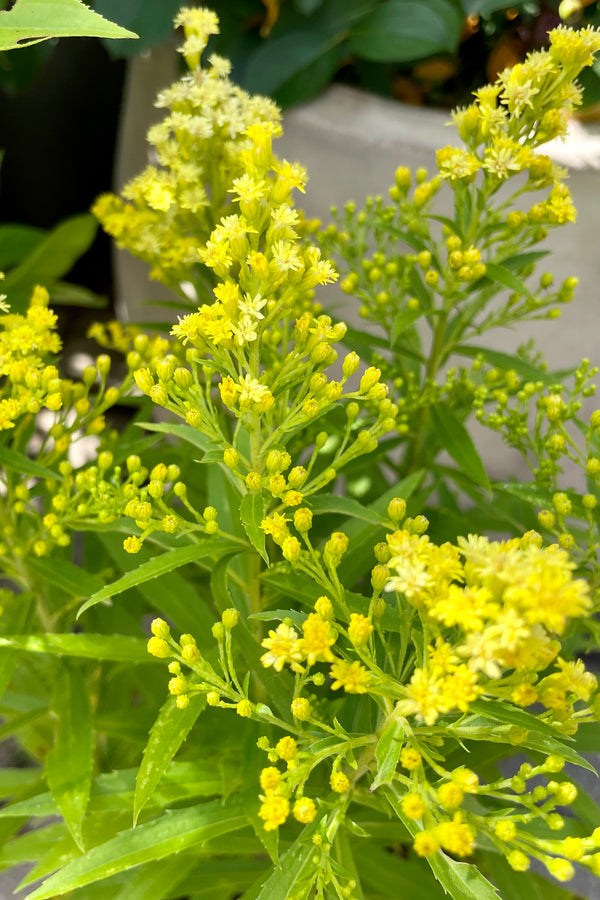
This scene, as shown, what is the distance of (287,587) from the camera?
54cm

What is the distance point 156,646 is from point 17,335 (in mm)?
281

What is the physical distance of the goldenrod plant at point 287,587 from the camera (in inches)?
16.2

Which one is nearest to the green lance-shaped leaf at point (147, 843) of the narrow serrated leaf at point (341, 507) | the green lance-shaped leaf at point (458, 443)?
the narrow serrated leaf at point (341, 507)

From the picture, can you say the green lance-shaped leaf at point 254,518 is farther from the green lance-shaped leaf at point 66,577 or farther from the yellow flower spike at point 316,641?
the green lance-shaped leaf at point 66,577

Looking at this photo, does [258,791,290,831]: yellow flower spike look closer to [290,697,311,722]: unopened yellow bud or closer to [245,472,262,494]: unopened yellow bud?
[290,697,311,722]: unopened yellow bud

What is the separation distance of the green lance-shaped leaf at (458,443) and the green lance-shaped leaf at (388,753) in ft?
0.85

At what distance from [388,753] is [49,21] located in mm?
489

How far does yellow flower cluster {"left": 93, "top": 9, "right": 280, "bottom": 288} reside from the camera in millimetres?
654

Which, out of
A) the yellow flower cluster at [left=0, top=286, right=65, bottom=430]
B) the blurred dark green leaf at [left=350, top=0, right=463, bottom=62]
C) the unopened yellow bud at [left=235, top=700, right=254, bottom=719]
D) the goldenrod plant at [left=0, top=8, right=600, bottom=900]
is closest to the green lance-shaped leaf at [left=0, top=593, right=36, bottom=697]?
the goldenrod plant at [left=0, top=8, right=600, bottom=900]

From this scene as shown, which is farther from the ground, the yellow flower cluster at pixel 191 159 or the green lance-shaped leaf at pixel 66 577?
the yellow flower cluster at pixel 191 159

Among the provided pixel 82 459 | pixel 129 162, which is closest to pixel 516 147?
pixel 129 162

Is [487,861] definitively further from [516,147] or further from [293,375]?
[516,147]

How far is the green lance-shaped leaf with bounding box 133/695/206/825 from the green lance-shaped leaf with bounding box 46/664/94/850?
7cm

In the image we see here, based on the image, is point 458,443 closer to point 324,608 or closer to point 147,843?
point 324,608
